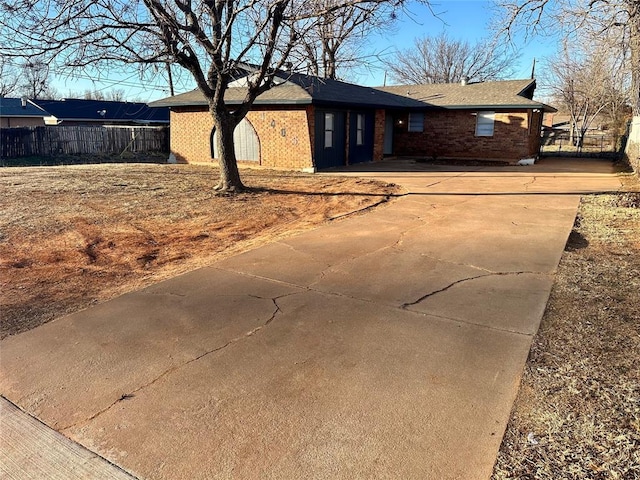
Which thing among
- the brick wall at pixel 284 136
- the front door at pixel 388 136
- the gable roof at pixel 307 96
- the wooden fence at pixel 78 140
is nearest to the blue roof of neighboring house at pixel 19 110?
the wooden fence at pixel 78 140

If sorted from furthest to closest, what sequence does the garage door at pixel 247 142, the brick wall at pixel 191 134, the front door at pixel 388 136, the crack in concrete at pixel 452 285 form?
the front door at pixel 388 136 → the brick wall at pixel 191 134 → the garage door at pixel 247 142 → the crack in concrete at pixel 452 285

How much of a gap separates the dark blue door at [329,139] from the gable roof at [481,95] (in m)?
6.14

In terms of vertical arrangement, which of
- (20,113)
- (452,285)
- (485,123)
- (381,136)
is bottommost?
(452,285)

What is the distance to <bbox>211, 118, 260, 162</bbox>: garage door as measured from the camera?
1802 cm

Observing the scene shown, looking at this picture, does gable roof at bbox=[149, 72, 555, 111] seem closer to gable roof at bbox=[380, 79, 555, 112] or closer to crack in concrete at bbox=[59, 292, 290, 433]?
gable roof at bbox=[380, 79, 555, 112]

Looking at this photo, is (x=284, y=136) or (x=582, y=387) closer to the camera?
(x=582, y=387)

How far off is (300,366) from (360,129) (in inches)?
676

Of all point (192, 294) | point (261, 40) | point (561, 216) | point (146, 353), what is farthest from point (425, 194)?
point (146, 353)

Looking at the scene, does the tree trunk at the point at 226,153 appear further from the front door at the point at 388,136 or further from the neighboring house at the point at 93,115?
the neighboring house at the point at 93,115

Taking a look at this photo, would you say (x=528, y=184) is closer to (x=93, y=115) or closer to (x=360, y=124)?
(x=360, y=124)

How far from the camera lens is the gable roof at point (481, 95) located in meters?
19.9

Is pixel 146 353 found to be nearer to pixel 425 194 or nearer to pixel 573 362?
pixel 573 362

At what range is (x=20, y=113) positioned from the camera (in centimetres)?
3691

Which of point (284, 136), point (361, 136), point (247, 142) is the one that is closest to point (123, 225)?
point (284, 136)
